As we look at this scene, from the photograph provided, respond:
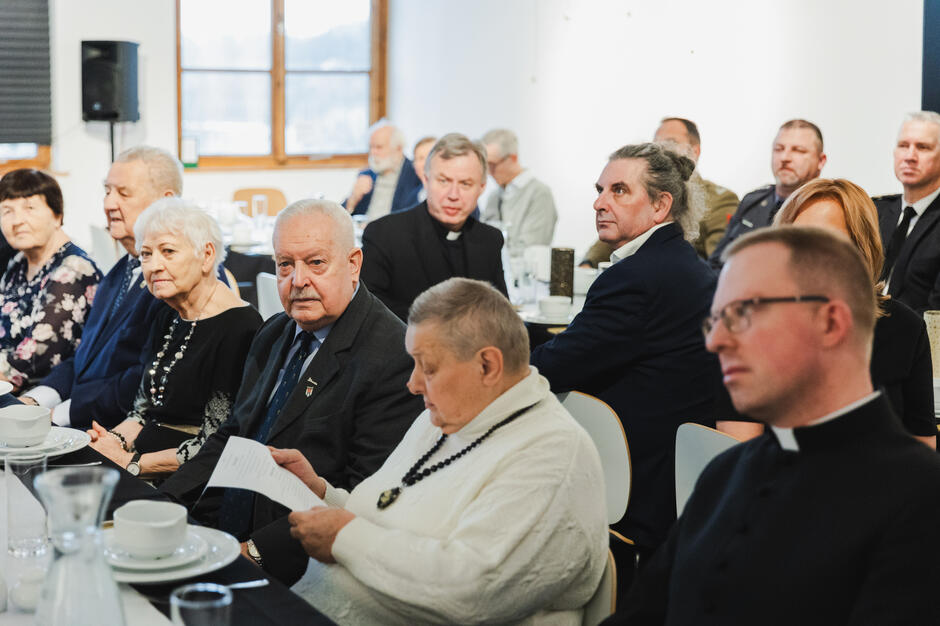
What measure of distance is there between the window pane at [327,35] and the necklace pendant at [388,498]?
8682mm

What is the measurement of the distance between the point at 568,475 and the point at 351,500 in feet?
1.84

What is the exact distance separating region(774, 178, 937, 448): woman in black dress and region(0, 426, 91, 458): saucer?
5.90ft

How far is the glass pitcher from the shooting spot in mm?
1206

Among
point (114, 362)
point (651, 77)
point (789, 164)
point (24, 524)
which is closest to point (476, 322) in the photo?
point (24, 524)

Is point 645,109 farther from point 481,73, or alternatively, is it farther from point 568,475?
point 568,475

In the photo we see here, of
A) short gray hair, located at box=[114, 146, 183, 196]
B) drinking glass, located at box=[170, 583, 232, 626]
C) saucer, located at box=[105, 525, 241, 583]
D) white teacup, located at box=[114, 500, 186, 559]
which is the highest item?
short gray hair, located at box=[114, 146, 183, 196]

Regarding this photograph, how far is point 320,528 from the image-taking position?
1.89m

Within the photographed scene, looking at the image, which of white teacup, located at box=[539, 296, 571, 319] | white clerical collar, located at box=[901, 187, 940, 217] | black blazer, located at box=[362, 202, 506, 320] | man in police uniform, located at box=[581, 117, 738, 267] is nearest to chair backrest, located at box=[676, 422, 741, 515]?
white teacup, located at box=[539, 296, 571, 319]

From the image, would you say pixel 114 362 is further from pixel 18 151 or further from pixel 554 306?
pixel 18 151

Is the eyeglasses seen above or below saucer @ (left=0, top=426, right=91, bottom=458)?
above

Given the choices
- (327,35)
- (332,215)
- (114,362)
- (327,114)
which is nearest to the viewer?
(332,215)

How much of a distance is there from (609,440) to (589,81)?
239 inches

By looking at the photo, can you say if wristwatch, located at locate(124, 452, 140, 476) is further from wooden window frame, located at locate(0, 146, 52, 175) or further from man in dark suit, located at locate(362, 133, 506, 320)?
wooden window frame, located at locate(0, 146, 52, 175)

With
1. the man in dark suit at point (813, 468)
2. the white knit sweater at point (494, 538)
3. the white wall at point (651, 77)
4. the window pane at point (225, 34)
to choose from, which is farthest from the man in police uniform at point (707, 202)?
the window pane at point (225, 34)
